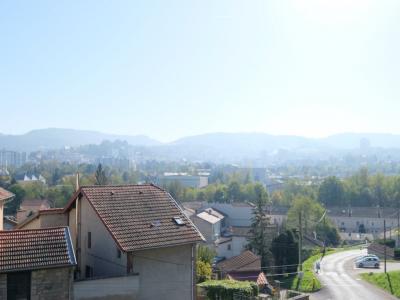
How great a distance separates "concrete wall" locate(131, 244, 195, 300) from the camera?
61.0 feet

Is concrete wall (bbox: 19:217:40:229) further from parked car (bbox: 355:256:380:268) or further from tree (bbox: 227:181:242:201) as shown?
tree (bbox: 227:181:242:201)

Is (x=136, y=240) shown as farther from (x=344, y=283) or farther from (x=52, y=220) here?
(x=344, y=283)

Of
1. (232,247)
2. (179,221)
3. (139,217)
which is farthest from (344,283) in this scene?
(232,247)

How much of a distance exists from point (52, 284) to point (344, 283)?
24676 mm

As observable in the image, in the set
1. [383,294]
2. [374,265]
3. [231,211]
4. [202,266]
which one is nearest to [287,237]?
[374,265]

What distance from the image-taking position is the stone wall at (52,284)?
15.2 metres

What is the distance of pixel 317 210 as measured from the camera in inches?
3034

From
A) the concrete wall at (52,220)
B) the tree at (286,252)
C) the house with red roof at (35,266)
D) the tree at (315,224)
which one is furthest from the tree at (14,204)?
the house with red roof at (35,266)

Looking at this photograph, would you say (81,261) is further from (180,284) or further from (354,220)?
(354,220)

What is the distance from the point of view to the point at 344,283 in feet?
113

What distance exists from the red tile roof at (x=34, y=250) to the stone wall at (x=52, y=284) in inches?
12.5

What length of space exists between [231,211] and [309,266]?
45.7m

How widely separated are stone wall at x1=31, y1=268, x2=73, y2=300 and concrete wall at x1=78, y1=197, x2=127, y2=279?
8.34 feet

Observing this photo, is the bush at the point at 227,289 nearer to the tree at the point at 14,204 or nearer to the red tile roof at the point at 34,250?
the red tile roof at the point at 34,250
